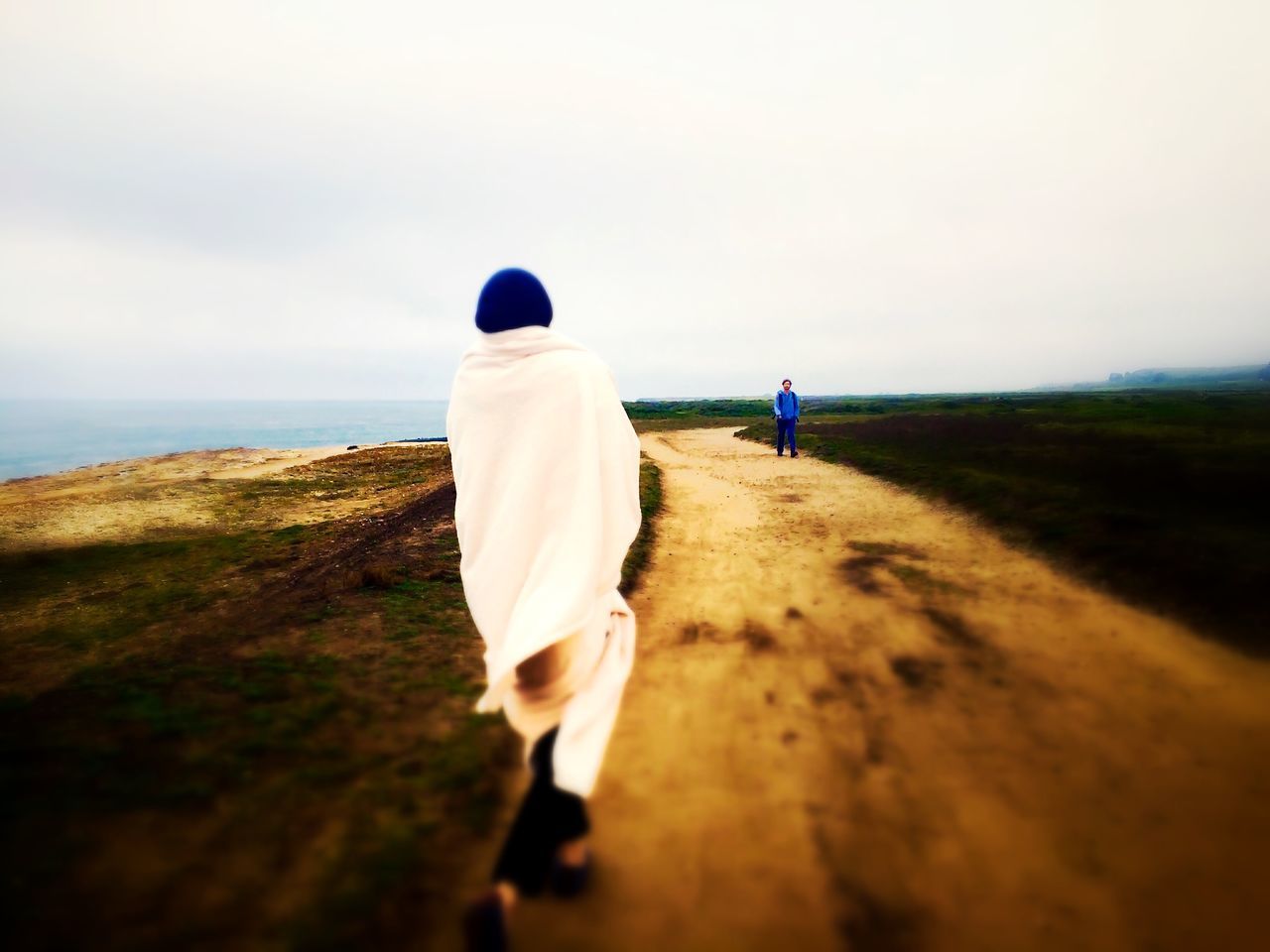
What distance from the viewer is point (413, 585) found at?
820 cm

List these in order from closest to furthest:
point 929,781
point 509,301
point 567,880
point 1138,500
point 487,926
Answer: point 487,926 → point 567,880 → point 509,301 → point 929,781 → point 1138,500

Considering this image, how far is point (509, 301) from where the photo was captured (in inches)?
126

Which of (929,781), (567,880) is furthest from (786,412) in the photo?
(567,880)

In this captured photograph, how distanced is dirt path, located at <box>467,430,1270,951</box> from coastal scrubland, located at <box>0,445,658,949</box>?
1.12 metres

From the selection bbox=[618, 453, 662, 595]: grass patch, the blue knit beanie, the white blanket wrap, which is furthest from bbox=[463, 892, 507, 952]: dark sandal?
bbox=[618, 453, 662, 595]: grass patch

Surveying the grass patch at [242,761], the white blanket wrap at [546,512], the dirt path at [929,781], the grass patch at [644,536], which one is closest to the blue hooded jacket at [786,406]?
the grass patch at [644,536]

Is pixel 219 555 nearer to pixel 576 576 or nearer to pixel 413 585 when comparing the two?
pixel 413 585

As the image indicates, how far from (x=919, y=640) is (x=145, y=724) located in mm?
7511

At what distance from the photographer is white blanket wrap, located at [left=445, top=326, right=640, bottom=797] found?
307 cm

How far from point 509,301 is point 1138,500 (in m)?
12.8

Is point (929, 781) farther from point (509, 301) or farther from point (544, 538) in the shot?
point (509, 301)

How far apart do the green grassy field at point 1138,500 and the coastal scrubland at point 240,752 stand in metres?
7.27

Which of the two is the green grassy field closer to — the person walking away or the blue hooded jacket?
the blue hooded jacket

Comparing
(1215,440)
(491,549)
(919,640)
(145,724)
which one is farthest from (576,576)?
(1215,440)
